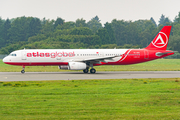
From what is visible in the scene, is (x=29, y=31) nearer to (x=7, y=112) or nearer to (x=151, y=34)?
(x=151, y=34)

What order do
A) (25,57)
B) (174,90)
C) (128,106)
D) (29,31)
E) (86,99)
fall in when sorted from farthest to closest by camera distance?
(29,31) < (25,57) < (174,90) < (86,99) < (128,106)

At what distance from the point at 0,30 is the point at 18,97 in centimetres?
12348

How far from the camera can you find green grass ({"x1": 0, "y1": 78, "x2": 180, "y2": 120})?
11.5m

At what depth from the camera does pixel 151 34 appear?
128500 millimetres

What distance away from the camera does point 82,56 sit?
3572cm

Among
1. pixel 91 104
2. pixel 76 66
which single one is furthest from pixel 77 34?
pixel 91 104

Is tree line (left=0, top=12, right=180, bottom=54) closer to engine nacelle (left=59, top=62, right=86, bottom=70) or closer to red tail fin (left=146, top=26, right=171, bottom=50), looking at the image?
red tail fin (left=146, top=26, right=171, bottom=50)

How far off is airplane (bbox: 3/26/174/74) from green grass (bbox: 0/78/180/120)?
1643 cm

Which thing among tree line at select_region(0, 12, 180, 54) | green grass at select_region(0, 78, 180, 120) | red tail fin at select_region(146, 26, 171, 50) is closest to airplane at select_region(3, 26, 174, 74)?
red tail fin at select_region(146, 26, 171, 50)

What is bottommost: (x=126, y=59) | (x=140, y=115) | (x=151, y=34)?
(x=140, y=115)

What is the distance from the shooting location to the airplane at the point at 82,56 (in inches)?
1355

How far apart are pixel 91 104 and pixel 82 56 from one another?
2234cm

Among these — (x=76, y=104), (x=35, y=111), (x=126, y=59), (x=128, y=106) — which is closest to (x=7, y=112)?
(x=35, y=111)

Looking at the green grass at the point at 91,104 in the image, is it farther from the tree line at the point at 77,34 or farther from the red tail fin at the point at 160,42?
the tree line at the point at 77,34
